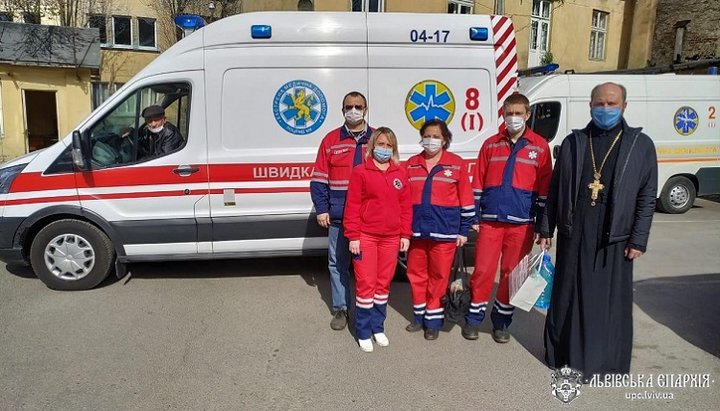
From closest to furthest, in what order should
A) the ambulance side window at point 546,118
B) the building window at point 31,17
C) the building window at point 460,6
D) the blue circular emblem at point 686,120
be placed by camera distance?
1. the ambulance side window at point 546,118
2. the blue circular emblem at point 686,120
3. the building window at point 31,17
4. the building window at point 460,6

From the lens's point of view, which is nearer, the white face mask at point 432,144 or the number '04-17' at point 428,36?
the white face mask at point 432,144

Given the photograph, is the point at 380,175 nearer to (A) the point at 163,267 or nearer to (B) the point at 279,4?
(A) the point at 163,267

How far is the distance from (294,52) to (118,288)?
2946mm

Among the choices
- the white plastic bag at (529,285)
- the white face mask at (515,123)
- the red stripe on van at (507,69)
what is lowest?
the white plastic bag at (529,285)

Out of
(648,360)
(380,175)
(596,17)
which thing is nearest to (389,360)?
(380,175)

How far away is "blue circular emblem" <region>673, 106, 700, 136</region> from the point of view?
912cm

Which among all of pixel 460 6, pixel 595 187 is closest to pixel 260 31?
pixel 595 187

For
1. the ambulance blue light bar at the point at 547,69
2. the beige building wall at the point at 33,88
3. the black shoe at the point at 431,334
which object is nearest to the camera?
the black shoe at the point at 431,334

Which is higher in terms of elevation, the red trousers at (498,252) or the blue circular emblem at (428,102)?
the blue circular emblem at (428,102)

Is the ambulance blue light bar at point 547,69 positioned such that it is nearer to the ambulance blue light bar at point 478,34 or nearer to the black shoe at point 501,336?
the ambulance blue light bar at point 478,34

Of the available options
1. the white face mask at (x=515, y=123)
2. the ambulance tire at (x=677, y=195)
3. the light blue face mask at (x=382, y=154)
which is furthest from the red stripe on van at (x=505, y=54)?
the ambulance tire at (x=677, y=195)

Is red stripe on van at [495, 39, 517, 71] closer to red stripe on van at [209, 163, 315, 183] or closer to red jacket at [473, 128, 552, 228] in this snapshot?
red jacket at [473, 128, 552, 228]

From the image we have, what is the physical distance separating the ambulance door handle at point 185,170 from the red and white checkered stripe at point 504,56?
122 inches

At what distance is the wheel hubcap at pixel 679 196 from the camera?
30.9ft
